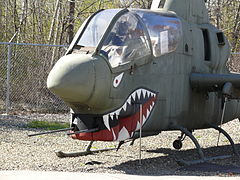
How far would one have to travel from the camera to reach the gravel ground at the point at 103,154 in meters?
8.28

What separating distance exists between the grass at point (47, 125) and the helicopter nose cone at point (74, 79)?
6.62 meters

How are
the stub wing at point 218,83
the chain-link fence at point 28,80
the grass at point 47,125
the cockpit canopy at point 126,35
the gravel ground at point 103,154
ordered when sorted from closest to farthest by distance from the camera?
the cockpit canopy at point 126,35
the gravel ground at point 103,154
the stub wing at point 218,83
the grass at point 47,125
the chain-link fence at point 28,80

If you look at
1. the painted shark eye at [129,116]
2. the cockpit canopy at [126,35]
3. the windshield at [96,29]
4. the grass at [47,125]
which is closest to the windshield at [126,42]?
the cockpit canopy at [126,35]

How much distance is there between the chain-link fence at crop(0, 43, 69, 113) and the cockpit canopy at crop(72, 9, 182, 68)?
8958 mm

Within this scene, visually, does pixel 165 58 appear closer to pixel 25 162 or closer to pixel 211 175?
pixel 211 175

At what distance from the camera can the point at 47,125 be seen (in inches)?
574

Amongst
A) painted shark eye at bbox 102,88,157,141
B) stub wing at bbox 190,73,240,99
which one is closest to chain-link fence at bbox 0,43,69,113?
stub wing at bbox 190,73,240,99

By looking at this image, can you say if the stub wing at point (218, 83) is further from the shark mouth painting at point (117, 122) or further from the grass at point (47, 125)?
the grass at point (47, 125)

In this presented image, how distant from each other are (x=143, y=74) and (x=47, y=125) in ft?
21.3

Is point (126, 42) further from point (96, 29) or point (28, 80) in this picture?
point (28, 80)

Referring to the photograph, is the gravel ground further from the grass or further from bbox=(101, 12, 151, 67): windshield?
bbox=(101, 12, 151, 67): windshield

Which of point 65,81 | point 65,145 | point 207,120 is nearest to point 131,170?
point 65,81

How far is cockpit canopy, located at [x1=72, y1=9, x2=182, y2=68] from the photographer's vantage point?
817cm

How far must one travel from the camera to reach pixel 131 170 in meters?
8.22
